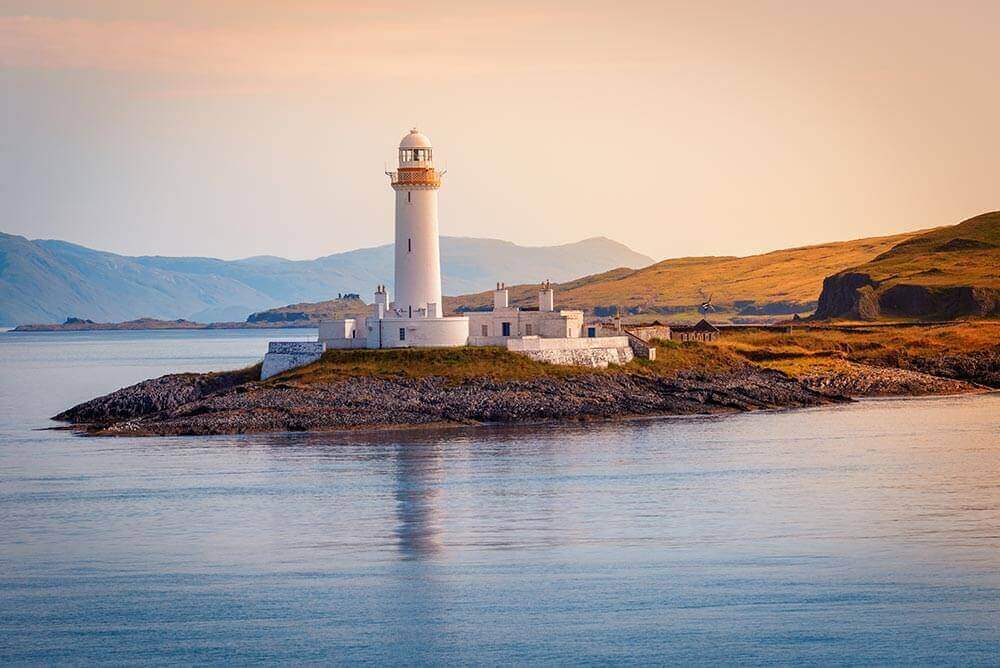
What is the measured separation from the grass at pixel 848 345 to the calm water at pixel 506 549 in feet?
88.0

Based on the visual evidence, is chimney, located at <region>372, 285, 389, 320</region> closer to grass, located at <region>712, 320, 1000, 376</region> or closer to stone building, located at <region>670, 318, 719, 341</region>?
stone building, located at <region>670, 318, 719, 341</region>

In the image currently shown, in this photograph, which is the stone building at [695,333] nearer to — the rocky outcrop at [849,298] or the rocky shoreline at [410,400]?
the rocky shoreline at [410,400]

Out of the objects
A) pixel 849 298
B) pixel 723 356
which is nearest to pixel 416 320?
pixel 723 356

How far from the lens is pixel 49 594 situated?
119ft

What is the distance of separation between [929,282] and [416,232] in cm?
7609

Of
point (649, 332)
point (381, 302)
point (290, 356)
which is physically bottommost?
point (290, 356)

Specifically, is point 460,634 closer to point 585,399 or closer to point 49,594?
point 49,594

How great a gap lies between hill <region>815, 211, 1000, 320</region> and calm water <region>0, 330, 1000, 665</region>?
232 feet

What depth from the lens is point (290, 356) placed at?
77.2 meters

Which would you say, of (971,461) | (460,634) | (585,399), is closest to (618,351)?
(585,399)

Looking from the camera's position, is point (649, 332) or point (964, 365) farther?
point (964, 365)

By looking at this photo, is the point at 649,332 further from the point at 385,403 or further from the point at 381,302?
the point at 385,403

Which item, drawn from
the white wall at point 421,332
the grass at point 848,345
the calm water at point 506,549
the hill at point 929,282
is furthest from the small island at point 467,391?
the hill at point 929,282

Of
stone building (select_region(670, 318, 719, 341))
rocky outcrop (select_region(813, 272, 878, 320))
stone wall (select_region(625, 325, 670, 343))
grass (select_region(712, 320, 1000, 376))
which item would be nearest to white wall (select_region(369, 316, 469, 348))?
stone wall (select_region(625, 325, 670, 343))
